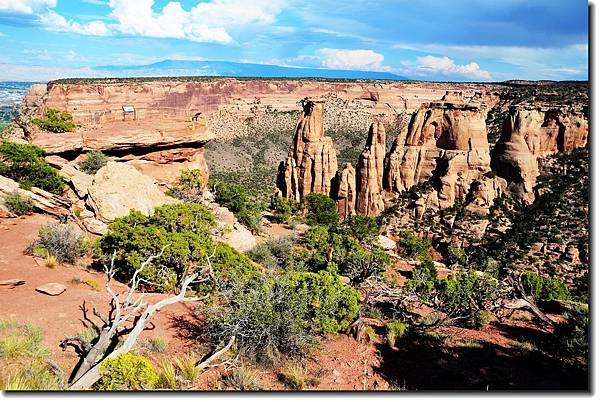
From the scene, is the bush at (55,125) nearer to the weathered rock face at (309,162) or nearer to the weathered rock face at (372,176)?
the weathered rock face at (309,162)

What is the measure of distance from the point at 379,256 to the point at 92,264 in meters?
12.9

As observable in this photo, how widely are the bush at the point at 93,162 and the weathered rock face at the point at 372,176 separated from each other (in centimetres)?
2659

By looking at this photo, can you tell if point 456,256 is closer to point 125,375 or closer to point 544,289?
point 544,289

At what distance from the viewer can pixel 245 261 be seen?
16.2 meters

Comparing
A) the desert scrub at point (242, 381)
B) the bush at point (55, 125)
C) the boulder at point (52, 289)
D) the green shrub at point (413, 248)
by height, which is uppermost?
the bush at point (55, 125)

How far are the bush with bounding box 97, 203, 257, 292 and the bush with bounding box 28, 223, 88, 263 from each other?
0.75 meters

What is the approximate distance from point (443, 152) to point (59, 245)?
36.6 m

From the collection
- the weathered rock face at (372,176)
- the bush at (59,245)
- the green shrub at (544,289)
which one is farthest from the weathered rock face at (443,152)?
the bush at (59,245)

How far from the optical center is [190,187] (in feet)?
85.3

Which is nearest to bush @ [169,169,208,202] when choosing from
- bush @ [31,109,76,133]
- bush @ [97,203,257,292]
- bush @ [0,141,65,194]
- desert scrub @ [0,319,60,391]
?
bush @ [0,141,65,194]

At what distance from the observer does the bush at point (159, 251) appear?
45.3ft

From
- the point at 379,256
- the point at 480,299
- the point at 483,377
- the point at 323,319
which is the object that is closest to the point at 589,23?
the point at 483,377

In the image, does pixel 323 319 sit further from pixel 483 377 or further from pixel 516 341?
pixel 516 341

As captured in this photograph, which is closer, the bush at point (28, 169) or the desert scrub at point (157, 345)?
the desert scrub at point (157, 345)
